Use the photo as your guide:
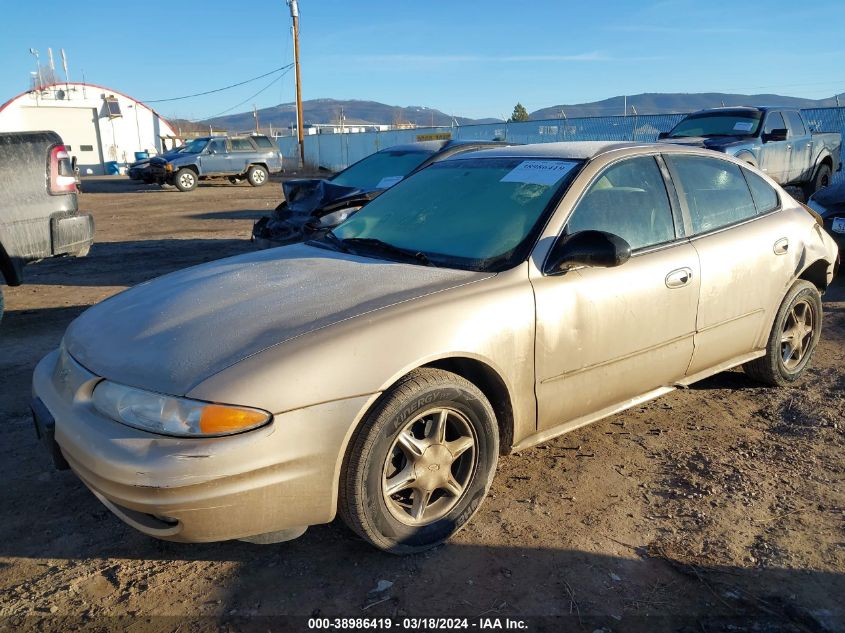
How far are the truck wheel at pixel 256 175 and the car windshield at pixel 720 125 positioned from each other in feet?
53.7

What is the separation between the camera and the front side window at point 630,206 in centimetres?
333

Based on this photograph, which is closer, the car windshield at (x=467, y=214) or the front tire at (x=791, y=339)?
the car windshield at (x=467, y=214)

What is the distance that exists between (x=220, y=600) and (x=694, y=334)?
104 inches

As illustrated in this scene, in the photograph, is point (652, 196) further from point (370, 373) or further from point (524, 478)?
point (370, 373)

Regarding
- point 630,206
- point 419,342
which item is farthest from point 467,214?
point 419,342

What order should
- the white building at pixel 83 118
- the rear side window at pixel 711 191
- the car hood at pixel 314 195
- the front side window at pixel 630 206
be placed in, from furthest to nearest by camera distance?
the white building at pixel 83 118 → the car hood at pixel 314 195 → the rear side window at pixel 711 191 → the front side window at pixel 630 206

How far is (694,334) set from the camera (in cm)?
363

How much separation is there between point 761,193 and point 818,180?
33.7 ft

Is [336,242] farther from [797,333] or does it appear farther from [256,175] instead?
[256,175]

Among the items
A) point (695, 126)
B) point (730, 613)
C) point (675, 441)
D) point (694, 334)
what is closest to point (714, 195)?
point (694, 334)

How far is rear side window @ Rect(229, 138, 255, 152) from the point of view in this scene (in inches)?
942

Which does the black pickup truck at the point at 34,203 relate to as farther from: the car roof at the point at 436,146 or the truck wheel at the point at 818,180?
the truck wheel at the point at 818,180

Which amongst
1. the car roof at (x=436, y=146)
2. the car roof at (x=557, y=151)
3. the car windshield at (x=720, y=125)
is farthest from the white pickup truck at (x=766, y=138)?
the car roof at (x=557, y=151)

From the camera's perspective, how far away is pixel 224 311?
277cm
